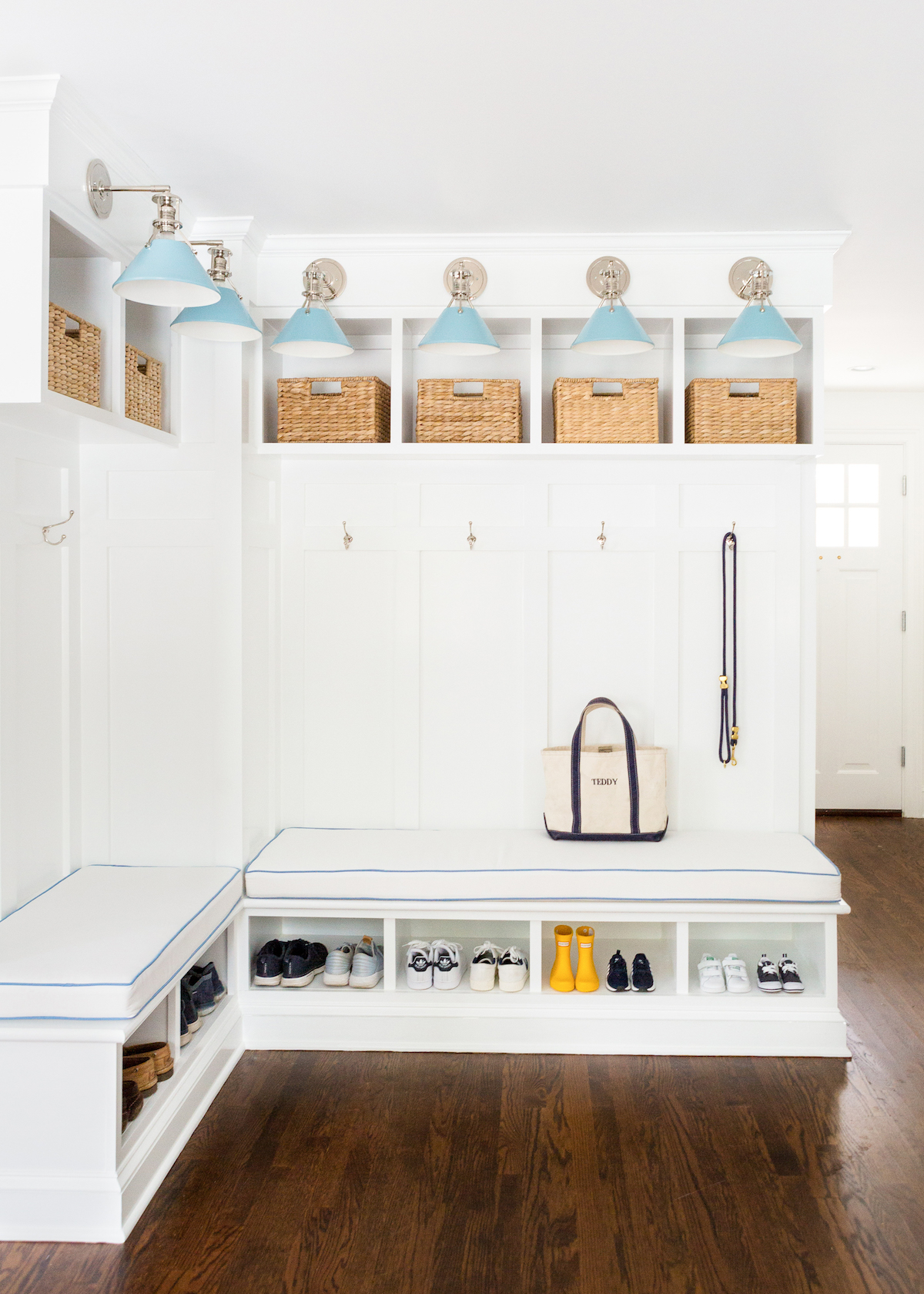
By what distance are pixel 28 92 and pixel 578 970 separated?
268 cm

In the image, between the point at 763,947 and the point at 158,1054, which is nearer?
the point at 158,1054

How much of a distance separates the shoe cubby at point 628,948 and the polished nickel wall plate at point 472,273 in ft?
6.35

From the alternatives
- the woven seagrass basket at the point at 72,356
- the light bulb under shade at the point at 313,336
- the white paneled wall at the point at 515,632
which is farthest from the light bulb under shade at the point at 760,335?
the woven seagrass basket at the point at 72,356

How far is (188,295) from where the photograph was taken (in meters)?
2.21

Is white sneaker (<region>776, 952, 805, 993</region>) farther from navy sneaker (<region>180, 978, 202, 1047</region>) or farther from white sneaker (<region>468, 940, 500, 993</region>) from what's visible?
navy sneaker (<region>180, 978, 202, 1047</region>)

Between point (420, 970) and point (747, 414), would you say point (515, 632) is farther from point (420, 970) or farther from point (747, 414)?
point (420, 970)

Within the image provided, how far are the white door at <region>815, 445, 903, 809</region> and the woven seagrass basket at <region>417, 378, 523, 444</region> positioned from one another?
355 cm

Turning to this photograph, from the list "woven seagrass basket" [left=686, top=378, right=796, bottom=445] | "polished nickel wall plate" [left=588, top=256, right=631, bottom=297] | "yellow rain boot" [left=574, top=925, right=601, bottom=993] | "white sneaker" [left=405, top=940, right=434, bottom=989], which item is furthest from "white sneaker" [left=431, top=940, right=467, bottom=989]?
"polished nickel wall plate" [left=588, top=256, right=631, bottom=297]

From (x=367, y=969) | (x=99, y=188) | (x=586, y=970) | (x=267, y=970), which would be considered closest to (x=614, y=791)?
(x=586, y=970)

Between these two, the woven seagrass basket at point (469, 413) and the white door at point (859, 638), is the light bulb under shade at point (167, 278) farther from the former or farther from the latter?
the white door at point (859, 638)

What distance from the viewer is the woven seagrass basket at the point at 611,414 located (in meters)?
3.05

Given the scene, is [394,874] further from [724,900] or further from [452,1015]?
[724,900]

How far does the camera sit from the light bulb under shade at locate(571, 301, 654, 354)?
2.68 metres

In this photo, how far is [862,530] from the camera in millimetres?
5988
